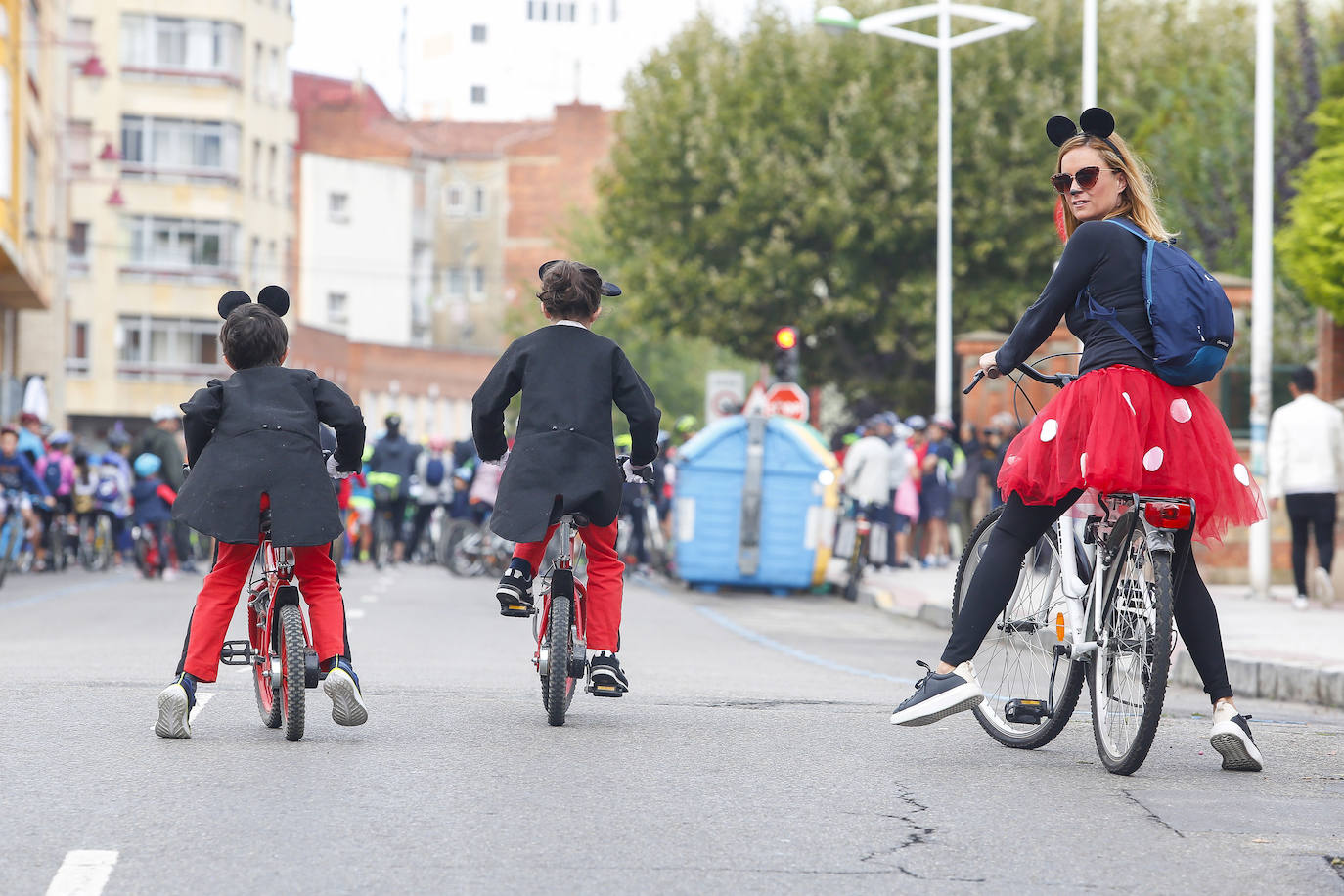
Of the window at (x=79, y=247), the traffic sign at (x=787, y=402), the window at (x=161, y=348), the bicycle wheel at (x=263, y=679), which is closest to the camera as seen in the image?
the bicycle wheel at (x=263, y=679)

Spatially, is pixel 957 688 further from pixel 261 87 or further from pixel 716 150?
pixel 261 87

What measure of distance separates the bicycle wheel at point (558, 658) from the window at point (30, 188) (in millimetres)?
32065

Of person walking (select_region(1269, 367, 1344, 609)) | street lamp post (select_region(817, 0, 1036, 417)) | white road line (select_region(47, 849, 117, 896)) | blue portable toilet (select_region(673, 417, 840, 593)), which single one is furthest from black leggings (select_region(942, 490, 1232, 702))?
street lamp post (select_region(817, 0, 1036, 417))

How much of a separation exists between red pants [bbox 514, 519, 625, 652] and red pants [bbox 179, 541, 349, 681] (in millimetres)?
849

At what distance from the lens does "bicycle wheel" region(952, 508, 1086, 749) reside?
7207mm

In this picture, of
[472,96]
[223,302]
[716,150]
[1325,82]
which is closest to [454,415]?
[472,96]

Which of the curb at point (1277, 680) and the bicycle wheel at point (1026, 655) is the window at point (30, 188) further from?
the bicycle wheel at point (1026, 655)

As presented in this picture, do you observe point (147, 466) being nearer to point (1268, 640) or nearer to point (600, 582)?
point (1268, 640)

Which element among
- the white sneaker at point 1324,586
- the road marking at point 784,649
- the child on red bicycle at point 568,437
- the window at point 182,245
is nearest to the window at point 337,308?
the window at point 182,245

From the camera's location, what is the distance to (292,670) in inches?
291

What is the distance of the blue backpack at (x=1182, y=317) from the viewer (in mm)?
6711

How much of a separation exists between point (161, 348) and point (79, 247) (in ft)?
13.9

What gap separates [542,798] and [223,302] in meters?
→ 2.72

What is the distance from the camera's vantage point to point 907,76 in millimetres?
38469
